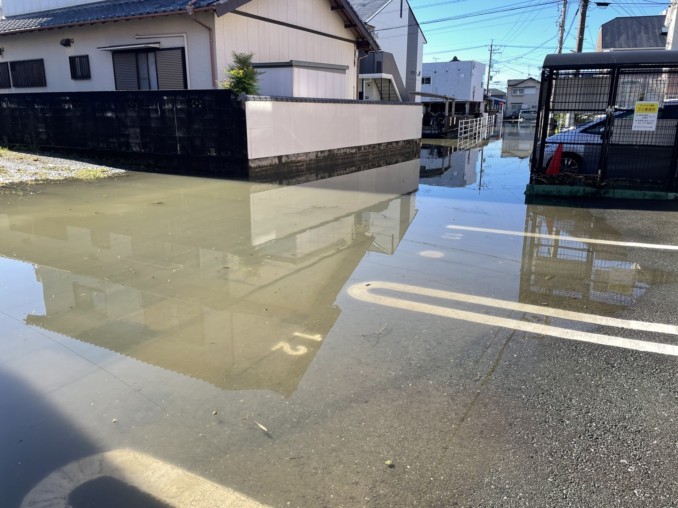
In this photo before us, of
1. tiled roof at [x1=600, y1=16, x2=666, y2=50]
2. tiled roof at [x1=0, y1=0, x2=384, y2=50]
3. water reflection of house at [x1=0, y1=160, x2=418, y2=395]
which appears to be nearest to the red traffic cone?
water reflection of house at [x1=0, y1=160, x2=418, y2=395]

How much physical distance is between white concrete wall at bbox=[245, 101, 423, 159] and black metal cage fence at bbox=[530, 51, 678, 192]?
550 cm

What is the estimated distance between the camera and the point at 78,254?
18.1 ft

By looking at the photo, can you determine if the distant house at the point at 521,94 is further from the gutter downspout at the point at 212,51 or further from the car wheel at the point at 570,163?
the car wheel at the point at 570,163

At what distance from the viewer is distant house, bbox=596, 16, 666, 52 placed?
1613 inches

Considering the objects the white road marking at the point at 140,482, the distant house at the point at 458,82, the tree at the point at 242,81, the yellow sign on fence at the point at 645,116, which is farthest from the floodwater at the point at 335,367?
the distant house at the point at 458,82

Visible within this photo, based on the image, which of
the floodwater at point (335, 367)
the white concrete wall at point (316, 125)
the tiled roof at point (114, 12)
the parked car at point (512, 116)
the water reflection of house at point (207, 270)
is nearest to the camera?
the floodwater at point (335, 367)

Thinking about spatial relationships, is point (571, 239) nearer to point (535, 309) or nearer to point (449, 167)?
point (535, 309)

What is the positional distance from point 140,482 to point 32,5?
22478mm

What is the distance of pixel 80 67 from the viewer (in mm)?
15445

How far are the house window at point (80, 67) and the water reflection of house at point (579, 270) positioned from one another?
14304 millimetres

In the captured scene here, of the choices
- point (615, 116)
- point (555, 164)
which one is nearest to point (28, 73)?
point (555, 164)

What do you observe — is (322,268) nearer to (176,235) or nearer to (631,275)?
(176,235)

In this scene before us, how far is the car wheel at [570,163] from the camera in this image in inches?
382

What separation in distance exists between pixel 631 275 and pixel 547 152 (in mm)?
6435
